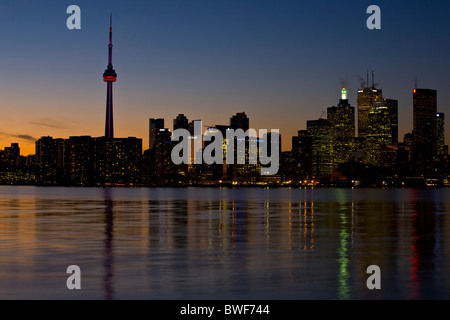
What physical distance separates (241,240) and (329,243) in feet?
18.5

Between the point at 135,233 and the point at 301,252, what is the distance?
1595 cm

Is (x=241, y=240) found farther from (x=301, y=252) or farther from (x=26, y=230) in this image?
(x=26, y=230)

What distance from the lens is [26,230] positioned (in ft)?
156

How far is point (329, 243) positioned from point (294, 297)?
18.3 meters

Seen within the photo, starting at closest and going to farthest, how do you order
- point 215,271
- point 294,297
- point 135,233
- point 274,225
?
point 294,297 < point 215,271 < point 135,233 < point 274,225

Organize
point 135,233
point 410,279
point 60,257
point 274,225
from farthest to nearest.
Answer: point 274,225
point 135,233
point 60,257
point 410,279

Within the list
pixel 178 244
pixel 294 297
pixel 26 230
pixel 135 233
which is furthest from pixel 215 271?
pixel 26 230

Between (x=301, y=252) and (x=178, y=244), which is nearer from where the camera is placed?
(x=301, y=252)

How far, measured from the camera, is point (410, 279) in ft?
78.2

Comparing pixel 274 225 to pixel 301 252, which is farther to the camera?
pixel 274 225
